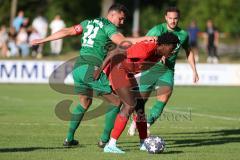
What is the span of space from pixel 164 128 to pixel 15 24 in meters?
18.6

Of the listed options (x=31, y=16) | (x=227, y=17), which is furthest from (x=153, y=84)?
(x=31, y=16)

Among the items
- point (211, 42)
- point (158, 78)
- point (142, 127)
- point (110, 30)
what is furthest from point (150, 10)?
point (110, 30)

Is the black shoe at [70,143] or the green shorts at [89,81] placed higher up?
the green shorts at [89,81]

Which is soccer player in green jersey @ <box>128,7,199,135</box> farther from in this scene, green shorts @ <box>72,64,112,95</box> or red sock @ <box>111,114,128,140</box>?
red sock @ <box>111,114,128,140</box>

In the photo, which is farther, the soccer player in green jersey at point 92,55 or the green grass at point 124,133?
the soccer player in green jersey at point 92,55

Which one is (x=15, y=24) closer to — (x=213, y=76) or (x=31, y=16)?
(x=213, y=76)

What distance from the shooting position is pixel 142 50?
10719 mm

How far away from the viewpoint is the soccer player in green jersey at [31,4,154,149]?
35.7ft

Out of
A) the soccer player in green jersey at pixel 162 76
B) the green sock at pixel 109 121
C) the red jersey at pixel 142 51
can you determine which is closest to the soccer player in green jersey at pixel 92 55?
the green sock at pixel 109 121

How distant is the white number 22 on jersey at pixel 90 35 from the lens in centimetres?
1100

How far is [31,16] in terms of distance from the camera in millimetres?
51594

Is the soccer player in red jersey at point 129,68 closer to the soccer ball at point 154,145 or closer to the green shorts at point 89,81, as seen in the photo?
the green shorts at point 89,81

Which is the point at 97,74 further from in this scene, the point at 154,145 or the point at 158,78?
the point at 158,78

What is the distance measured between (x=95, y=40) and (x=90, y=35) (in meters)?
0.11
